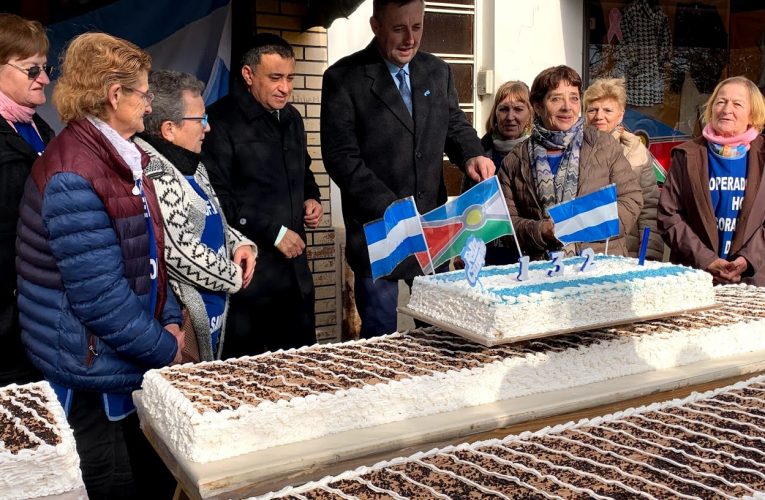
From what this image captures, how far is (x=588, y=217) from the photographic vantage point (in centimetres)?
345

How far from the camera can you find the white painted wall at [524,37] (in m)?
6.95

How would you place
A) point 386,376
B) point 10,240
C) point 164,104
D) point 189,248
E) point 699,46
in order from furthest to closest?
point 699,46, point 164,104, point 189,248, point 10,240, point 386,376

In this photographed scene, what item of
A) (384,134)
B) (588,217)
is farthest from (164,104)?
(588,217)

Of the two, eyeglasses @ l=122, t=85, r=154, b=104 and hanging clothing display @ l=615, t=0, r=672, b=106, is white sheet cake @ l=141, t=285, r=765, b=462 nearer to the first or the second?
eyeglasses @ l=122, t=85, r=154, b=104

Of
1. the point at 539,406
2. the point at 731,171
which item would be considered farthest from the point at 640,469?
the point at 731,171

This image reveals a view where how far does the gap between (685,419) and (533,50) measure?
5345mm

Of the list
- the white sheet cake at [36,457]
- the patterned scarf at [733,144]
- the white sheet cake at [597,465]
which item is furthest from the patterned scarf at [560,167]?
the white sheet cake at [36,457]

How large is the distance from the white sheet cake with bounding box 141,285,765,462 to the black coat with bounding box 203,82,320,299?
1.12 m

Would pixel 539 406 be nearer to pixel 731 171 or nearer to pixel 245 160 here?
pixel 245 160

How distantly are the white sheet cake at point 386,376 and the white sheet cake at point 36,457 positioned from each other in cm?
36

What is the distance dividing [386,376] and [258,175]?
5.65 feet

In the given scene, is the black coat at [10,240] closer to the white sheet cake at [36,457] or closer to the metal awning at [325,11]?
the white sheet cake at [36,457]

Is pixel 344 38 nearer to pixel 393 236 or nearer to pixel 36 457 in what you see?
pixel 393 236

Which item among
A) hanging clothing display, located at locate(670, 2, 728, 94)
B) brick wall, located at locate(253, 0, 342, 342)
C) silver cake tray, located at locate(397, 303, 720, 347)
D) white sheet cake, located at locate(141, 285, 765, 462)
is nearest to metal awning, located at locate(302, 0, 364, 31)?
brick wall, located at locate(253, 0, 342, 342)
